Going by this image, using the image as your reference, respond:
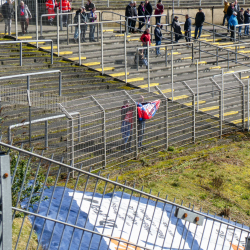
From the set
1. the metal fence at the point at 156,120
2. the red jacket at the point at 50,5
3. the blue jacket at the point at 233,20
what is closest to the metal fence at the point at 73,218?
the metal fence at the point at 156,120

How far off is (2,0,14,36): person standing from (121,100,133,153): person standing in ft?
26.5

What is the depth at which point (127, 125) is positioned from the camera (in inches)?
461

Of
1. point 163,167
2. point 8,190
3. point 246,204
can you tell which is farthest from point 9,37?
point 8,190

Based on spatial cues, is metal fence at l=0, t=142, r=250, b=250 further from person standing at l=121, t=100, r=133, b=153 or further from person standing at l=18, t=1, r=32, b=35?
person standing at l=18, t=1, r=32, b=35

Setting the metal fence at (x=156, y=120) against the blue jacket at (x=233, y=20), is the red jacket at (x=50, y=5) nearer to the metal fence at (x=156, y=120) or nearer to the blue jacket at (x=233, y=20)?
the metal fence at (x=156, y=120)

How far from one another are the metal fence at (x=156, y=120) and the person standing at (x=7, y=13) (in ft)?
22.1

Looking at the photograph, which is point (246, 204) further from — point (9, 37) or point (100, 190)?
point (9, 37)

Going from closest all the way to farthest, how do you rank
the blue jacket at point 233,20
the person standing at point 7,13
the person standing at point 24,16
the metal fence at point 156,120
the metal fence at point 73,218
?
the metal fence at point 73,218 < the metal fence at point 156,120 < the person standing at point 7,13 < the person standing at point 24,16 < the blue jacket at point 233,20

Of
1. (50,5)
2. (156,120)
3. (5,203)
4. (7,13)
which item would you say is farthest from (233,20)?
(5,203)

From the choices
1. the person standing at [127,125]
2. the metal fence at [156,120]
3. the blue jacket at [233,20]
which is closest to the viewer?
the metal fence at [156,120]

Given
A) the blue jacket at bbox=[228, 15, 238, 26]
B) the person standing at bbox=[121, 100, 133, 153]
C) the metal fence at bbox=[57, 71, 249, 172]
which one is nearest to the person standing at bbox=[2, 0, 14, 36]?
the metal fence at bbox=[57, 71, 249, 172]

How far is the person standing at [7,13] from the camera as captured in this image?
58.1 ft

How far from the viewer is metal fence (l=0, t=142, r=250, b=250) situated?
4.33 meters

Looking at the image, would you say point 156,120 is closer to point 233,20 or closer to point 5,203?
point 5,203
